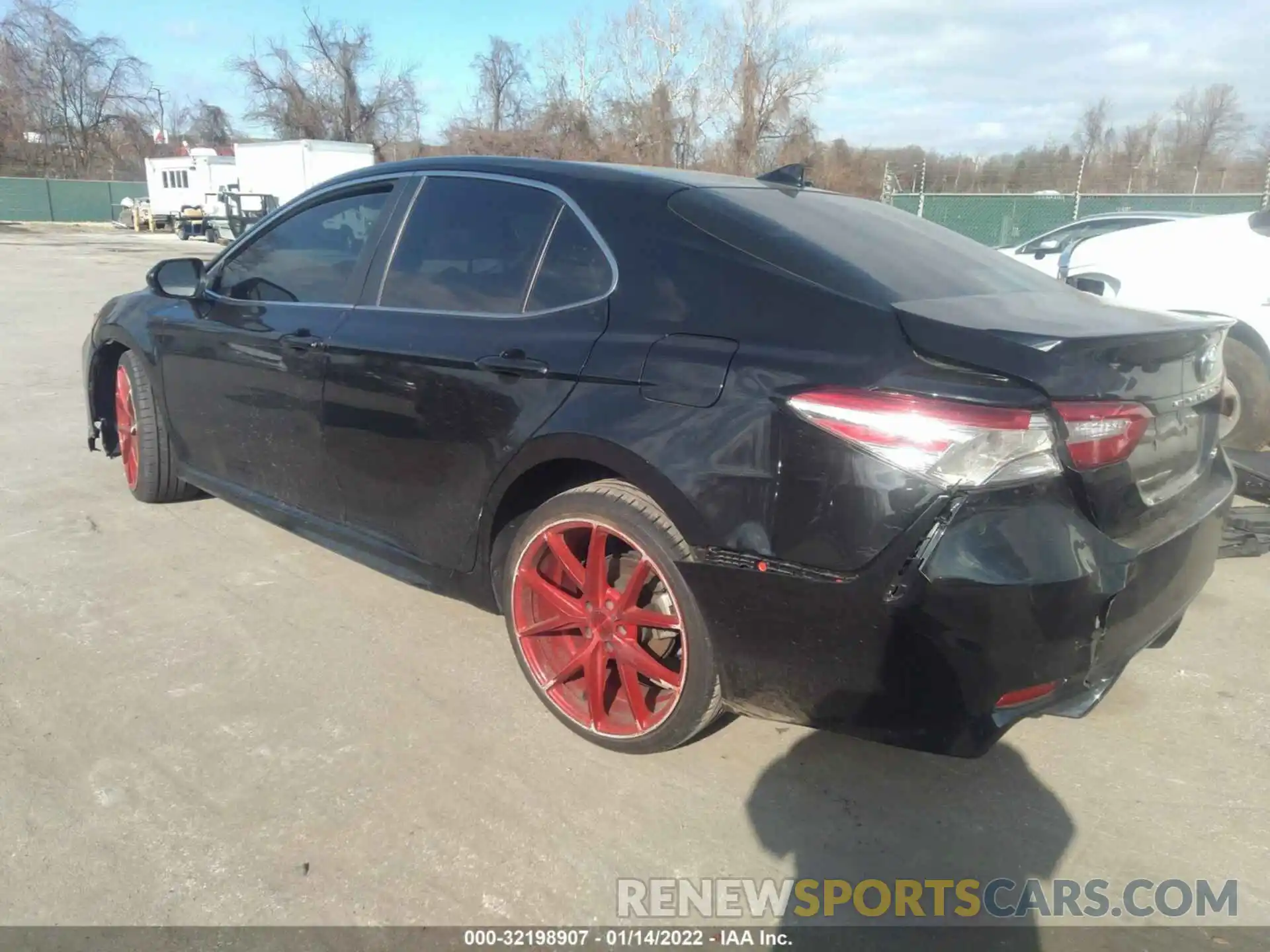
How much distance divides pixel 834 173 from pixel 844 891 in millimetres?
36402

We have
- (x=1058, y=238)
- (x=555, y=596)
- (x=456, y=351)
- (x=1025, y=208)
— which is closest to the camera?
(x=555, y=596)

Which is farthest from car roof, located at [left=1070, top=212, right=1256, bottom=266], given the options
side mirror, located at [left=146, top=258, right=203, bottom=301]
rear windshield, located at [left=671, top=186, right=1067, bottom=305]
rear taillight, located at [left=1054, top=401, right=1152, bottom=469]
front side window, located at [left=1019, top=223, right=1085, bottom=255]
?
side mirror, located at [left=146, top=258, right=203, bottom=301]

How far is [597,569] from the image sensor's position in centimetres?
262

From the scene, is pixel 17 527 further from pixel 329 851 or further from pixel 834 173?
pixel 834 173

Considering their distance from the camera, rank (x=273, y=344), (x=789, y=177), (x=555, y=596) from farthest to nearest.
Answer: (x=273, y=344) < (x=789, y=177) < (x=555, y=596)

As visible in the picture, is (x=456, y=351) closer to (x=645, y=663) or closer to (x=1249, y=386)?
(x=645, y=663)

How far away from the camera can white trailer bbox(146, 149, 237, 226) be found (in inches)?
1513

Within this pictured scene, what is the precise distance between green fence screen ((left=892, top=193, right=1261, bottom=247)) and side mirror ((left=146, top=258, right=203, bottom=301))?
18.7 metres

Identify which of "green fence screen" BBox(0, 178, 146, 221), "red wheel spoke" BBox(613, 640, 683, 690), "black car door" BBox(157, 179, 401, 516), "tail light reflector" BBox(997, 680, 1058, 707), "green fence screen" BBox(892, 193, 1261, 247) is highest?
"green fence screen" BBox(0, 178, 146, 221)

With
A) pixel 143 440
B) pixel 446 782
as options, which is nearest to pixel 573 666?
pixel 446 782

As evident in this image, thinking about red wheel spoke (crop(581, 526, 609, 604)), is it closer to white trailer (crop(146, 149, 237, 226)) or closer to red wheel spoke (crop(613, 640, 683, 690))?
red wheel spoke (crop(613, 640, 683, 690))

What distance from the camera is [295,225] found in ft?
12.2

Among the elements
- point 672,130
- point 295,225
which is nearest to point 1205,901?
point 295,225

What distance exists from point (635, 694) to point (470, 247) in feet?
5.08
